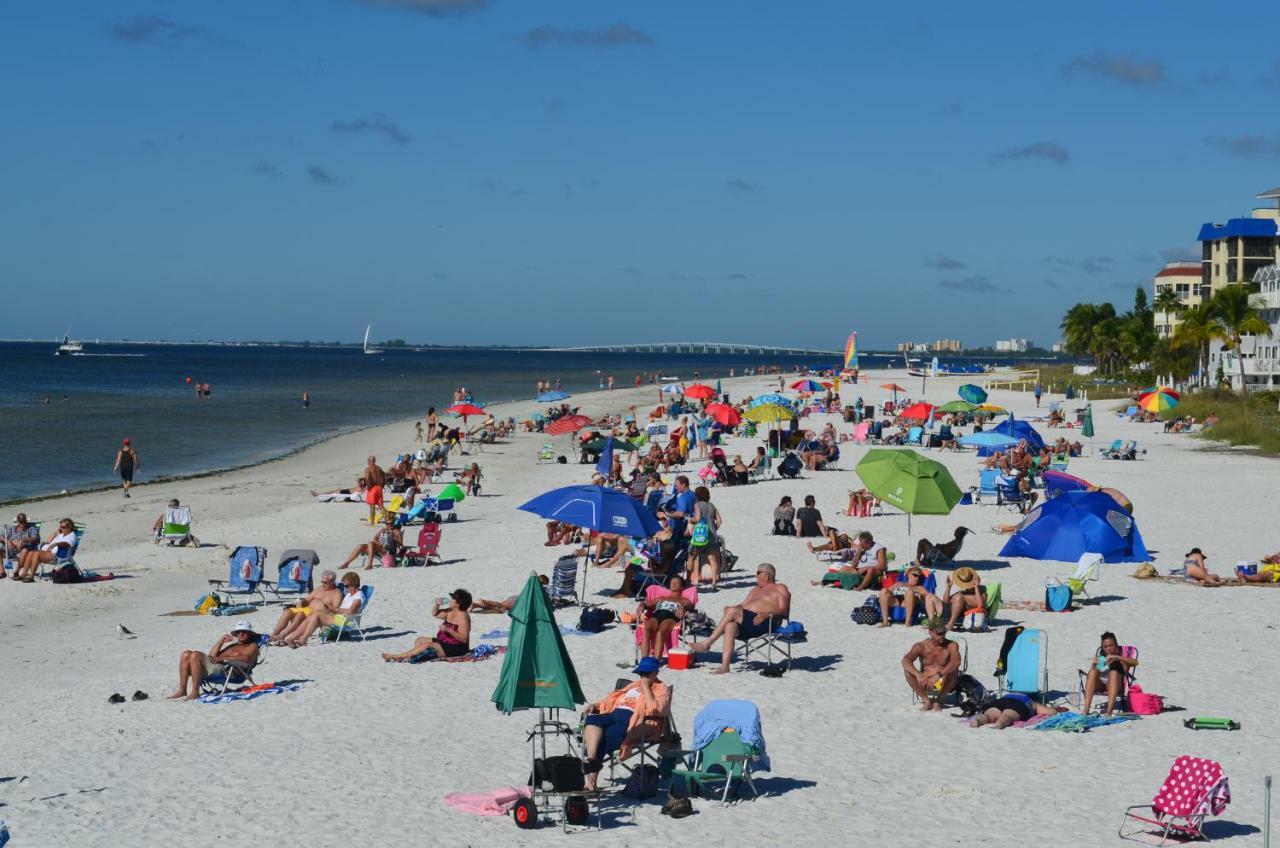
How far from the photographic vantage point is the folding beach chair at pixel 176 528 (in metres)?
20.1

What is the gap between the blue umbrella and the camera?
1329 centimetres

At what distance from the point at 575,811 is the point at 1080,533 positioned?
23.7 feet

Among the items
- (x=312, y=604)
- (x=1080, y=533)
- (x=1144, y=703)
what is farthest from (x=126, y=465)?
(x=1144, y=703)

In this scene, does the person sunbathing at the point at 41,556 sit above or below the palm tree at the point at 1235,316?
below

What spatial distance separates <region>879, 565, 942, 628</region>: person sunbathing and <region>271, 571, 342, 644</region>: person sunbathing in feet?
18.1

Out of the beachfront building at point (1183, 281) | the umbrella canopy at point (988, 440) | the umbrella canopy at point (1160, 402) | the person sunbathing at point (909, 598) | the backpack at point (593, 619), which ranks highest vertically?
the beachfront building at point (1183, 281)

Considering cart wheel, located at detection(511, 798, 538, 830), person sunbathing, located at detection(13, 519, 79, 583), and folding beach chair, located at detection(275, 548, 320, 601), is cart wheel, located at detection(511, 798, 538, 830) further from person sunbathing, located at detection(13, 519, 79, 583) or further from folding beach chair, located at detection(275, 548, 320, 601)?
person sunbathing, located at detection(13, 519, 79, 583)

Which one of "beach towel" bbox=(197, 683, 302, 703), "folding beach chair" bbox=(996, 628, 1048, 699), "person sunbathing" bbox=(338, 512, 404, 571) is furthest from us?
"person sunbathing" bbox=(338, 512, 404, 571)

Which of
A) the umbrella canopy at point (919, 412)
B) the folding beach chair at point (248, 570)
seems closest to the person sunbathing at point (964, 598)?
the folding beach chair at point (248, 570)

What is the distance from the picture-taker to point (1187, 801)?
762cm

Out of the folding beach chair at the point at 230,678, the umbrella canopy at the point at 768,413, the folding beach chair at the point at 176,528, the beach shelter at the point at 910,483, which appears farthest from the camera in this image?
the umbrella canopy at the point at 768,413

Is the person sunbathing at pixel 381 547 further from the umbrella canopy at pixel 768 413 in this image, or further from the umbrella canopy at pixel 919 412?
the umbrella canopy at pixel 919 412

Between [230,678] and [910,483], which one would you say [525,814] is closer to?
[230,678]

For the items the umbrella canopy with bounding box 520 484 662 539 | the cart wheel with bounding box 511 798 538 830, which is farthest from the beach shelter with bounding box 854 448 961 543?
the cart wheel with bounding box 511 798 538 830
